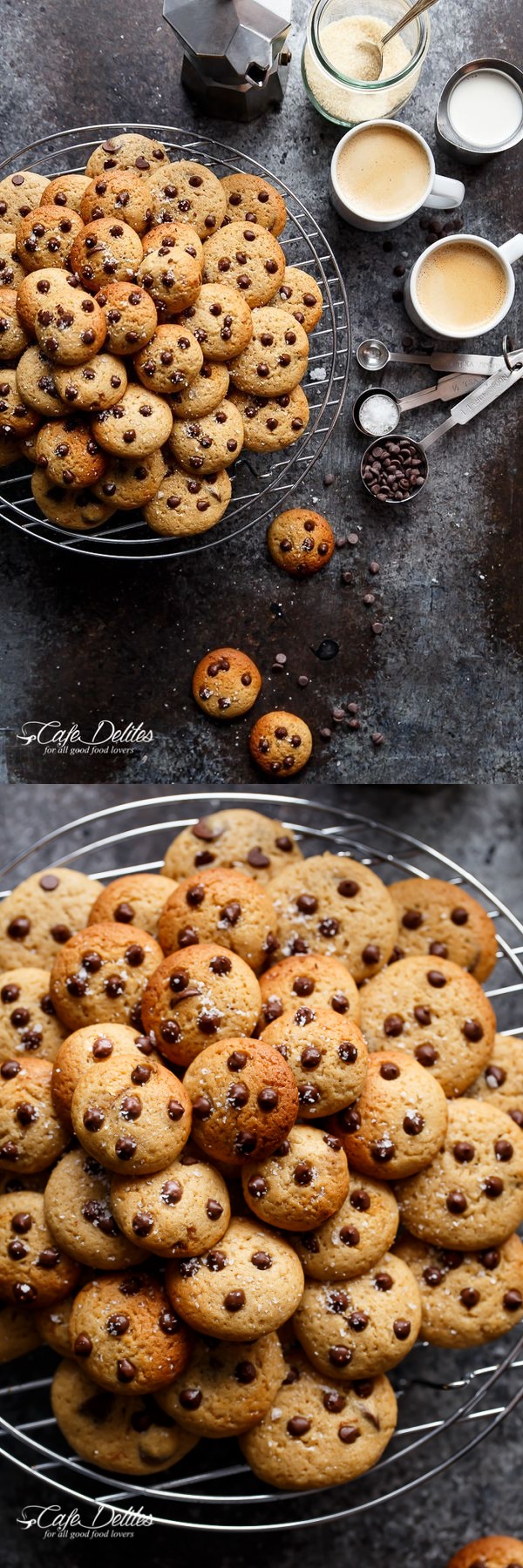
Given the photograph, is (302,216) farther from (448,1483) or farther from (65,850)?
(448,1483)

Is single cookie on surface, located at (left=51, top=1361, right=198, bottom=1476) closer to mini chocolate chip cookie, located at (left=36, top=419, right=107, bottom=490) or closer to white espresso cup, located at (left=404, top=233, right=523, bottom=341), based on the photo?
mini chocolate chip cookie, located at (left=36, top=419, right=107, bottom=490)

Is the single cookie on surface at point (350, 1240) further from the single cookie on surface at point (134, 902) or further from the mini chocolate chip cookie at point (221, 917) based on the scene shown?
the single cookie on surface at point (134, 902)

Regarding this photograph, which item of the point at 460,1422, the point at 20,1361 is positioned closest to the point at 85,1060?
the point at 20,1361

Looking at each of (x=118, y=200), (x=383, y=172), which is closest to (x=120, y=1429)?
(x=118, y=200)

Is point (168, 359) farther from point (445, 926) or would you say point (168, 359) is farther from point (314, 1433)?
point (314, 1433)

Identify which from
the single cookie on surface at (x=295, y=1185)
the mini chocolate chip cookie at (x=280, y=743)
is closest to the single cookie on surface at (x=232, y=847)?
the mini chocolate chip cookie at (x=280, y=743)
